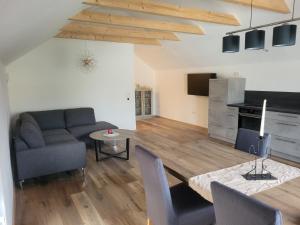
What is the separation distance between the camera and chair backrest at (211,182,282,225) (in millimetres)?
904

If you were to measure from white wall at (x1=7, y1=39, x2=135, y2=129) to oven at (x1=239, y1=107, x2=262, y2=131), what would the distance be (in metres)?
2.90

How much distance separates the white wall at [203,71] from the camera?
4.51 meters

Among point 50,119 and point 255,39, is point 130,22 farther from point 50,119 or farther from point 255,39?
point 50,119

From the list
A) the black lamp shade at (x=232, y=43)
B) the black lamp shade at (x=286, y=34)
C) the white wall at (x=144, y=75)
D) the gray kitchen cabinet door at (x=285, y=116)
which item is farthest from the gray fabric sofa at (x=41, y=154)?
the white wall at (x=144, y=75)

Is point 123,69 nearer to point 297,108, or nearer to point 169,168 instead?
point 297,108

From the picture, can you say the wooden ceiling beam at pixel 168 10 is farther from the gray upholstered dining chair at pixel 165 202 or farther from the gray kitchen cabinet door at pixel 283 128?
the gray upholstered dining chair at pixel 165 202

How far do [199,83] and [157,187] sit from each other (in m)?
5.17

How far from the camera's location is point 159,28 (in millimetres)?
4449

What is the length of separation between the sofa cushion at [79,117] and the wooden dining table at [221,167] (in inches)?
134

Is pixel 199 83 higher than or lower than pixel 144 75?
lower

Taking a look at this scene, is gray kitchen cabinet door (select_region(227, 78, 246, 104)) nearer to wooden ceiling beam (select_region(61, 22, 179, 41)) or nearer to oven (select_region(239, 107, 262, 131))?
oven (select_region(239, 107, 262, 131))

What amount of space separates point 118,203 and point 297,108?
12.3 ft

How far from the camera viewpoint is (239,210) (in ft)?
3.38

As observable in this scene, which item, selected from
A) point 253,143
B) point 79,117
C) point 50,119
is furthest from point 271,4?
point 50,119
